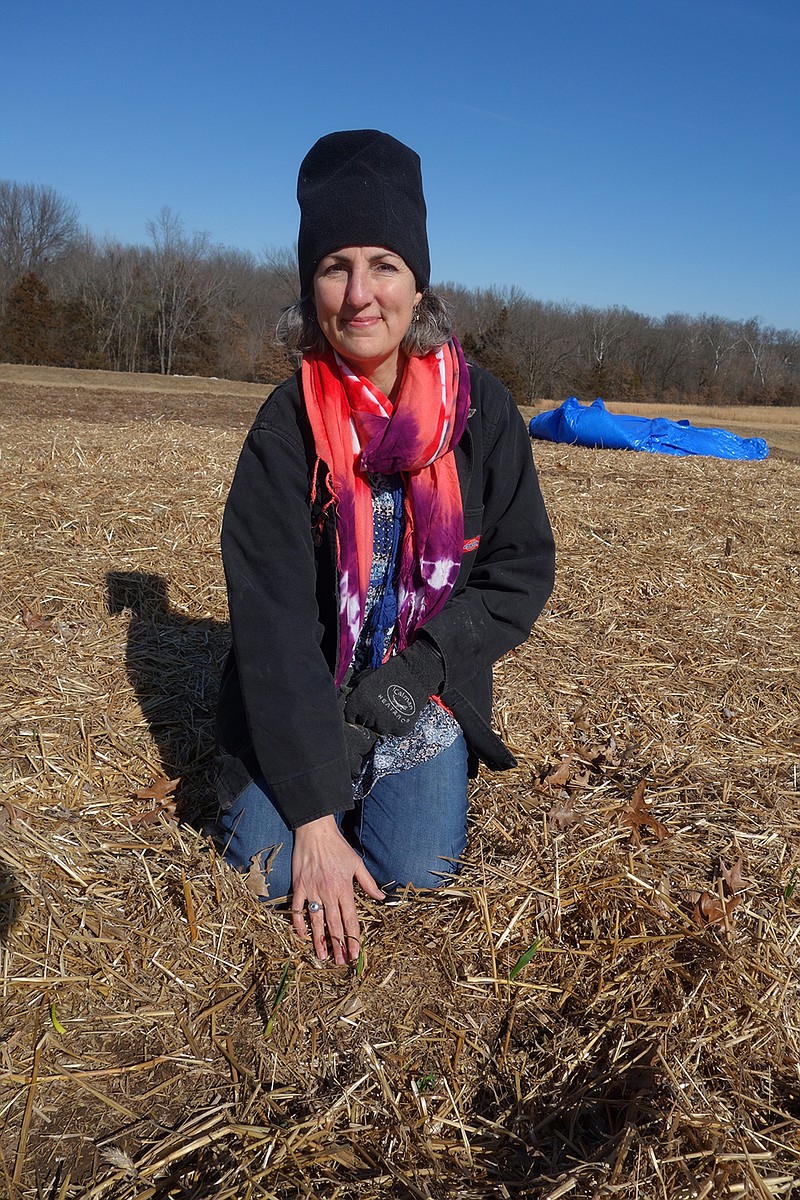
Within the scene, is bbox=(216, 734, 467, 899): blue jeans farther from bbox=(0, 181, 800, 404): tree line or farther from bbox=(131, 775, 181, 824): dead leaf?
bbox=(0, 181, 800, 404): tree line

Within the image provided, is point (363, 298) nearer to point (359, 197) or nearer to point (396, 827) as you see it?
point (359, 197)

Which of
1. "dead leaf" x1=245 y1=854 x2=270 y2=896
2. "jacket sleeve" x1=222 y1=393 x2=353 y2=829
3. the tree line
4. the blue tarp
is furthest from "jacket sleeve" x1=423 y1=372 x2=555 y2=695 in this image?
the tree line

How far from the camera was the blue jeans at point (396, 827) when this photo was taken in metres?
2.33

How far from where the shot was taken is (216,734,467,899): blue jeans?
7.64 feet

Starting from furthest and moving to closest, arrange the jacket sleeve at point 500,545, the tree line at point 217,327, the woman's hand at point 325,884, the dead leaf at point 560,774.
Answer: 1. the tree line at point 217,327
2. the dead leaf at point 560,774
3. the jacket sleeve at point 500,545
4. the woman's hand at point 325,884

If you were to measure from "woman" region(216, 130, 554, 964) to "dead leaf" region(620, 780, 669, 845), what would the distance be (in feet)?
1.36

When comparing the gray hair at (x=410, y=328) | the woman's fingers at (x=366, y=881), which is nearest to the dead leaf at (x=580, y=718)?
the woman's fingers at (x=366, y=881)

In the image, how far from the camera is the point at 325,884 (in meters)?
2.09

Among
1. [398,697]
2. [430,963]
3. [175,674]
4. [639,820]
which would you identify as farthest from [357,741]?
[175,674]

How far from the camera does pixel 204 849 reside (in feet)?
8.03

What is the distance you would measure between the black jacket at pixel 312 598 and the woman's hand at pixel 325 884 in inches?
2.2

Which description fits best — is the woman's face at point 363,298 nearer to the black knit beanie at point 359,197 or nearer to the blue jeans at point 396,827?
the black knit beanie at point 359,197

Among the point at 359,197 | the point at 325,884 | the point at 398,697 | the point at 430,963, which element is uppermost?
the point at 359,197

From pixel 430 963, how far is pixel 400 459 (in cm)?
129
